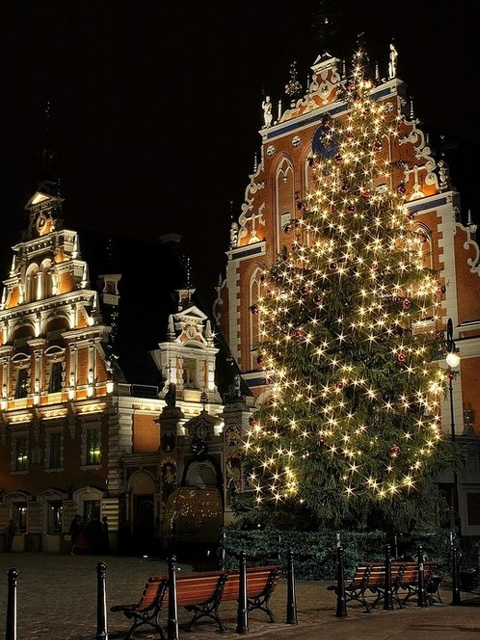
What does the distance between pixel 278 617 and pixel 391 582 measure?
2323 mm

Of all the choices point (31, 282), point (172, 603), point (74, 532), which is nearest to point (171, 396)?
point (74, 532)

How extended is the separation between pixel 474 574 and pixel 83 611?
24.5 feet

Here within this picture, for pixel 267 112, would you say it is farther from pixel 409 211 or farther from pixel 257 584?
pixel 257 584

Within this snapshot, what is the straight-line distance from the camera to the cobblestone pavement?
13.0 metres

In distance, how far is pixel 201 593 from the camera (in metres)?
13.3

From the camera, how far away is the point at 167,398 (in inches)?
1368

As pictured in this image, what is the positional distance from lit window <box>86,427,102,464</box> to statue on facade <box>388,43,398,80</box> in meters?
17.1

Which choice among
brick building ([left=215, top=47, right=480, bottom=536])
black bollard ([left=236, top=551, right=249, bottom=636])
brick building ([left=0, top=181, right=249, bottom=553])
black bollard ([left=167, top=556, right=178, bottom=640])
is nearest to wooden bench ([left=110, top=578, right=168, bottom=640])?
black bollard ([left=167, top=556, right=178, bottom=640])

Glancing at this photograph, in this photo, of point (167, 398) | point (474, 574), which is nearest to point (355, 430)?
point (474, 574)

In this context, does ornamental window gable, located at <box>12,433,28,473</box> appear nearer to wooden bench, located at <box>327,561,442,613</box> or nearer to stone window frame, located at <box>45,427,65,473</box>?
stone window frame, located at <box>45,427,65,473</box>

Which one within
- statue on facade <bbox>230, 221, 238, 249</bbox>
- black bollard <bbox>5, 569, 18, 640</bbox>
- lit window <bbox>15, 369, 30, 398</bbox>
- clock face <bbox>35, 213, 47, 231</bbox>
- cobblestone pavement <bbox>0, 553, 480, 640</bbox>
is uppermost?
clock face <bbox>35, 213, 47, 231</bbox>

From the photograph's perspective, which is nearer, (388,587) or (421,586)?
(388,587)

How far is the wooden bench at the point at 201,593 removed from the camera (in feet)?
41.4

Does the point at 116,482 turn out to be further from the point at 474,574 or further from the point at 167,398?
the point at 474,574
